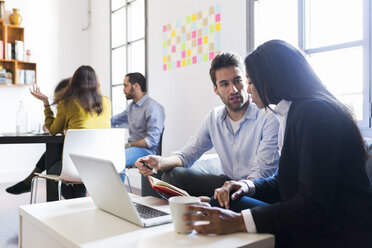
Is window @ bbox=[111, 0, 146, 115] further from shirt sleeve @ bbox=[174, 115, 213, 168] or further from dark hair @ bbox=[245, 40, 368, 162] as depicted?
dark hair @ bbox=[245, 40, 368, 162]

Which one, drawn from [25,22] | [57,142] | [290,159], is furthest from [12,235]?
[25,22]

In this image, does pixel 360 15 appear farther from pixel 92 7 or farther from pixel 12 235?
pixel 92 7

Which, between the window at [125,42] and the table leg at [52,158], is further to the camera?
the window at [125,42]

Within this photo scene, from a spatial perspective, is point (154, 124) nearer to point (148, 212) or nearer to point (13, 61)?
point (148, 212)

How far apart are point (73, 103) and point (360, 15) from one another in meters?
2.00

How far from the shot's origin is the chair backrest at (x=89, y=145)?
2.22 m

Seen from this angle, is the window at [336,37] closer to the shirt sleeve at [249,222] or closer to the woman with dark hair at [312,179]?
the woman with dark hair at [312,179]

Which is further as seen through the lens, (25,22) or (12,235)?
(25,22)

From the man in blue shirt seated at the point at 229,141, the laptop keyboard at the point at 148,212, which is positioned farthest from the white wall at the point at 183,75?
the laptop keyboard at the point at 148,212

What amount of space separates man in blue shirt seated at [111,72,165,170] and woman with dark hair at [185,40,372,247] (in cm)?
215

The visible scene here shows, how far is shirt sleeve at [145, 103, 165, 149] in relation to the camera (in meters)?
3.31

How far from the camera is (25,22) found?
5.18 m

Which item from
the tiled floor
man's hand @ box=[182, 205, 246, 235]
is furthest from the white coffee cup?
the tiled floor

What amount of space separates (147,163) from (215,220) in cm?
87
